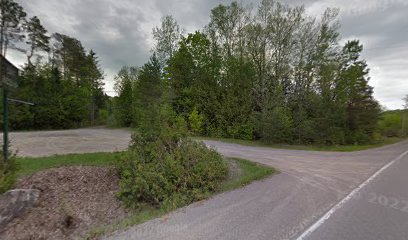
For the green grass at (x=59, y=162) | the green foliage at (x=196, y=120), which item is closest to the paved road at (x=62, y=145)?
the green grass at (x=59, y=162)

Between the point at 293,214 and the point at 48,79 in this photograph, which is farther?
the point at 48,79

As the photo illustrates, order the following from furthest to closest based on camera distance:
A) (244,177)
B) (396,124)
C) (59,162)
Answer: (396,124), (59,162), (244,177)

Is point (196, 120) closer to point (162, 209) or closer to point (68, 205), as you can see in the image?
point (68, 205)

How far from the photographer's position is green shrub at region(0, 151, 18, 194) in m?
4.49

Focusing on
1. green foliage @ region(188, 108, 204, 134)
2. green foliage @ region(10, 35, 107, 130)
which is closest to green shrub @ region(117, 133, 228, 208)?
green foliage @ region(188, 108, 204, 134)

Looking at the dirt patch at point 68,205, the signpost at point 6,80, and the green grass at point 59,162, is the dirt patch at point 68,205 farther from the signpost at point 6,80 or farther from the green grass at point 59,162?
the signpost at point 6,80

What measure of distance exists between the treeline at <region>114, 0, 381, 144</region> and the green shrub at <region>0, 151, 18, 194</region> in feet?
55.2

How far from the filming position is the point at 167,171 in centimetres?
592

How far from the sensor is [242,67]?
26.1m

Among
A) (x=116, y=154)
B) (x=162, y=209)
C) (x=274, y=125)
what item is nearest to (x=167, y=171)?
(x=162, y=209)

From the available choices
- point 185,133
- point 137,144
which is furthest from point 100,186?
point 185,133

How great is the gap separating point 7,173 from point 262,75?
26.9 m

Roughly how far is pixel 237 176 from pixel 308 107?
19.6m

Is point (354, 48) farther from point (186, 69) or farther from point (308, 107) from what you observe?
point (186, 69)
